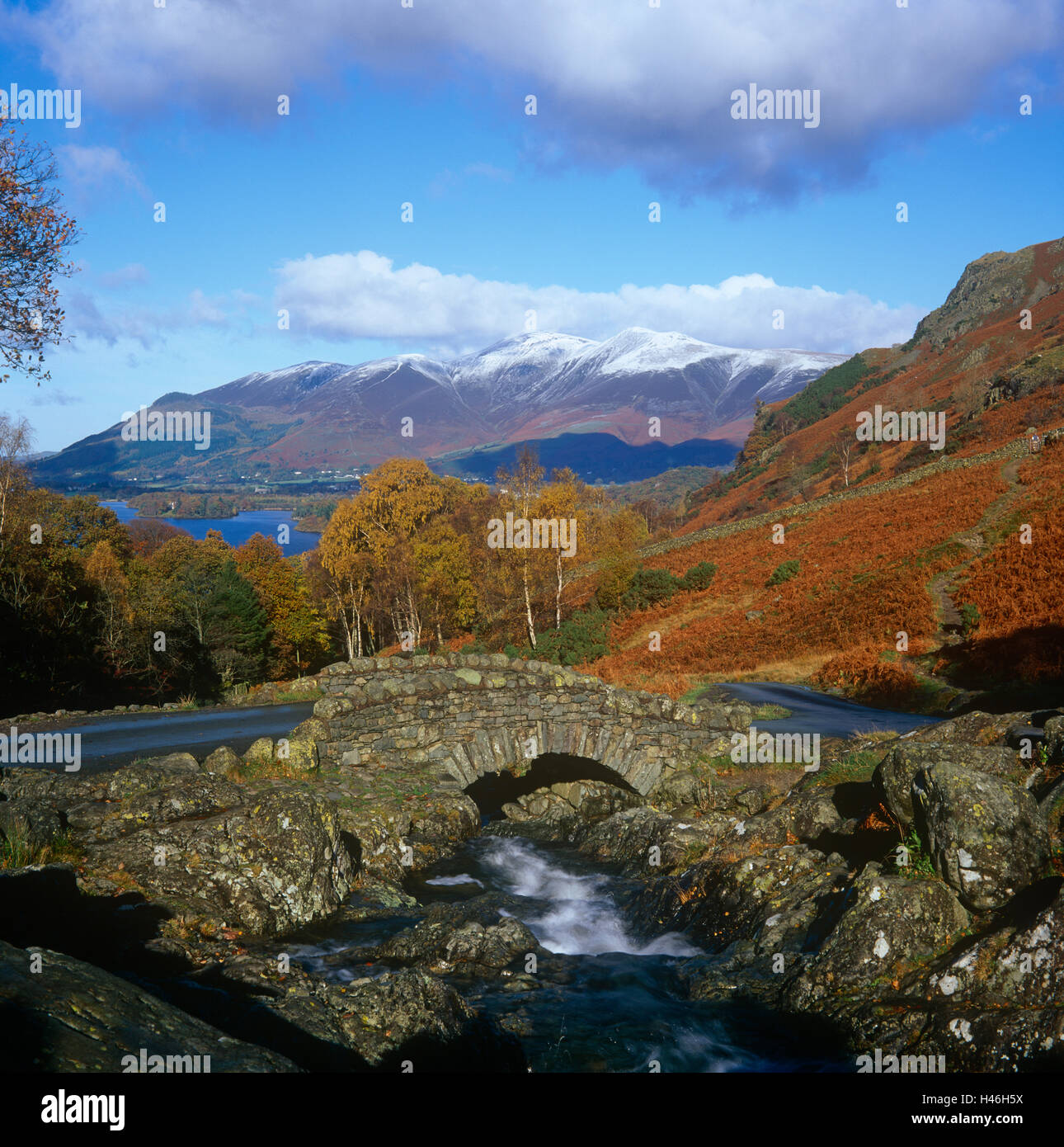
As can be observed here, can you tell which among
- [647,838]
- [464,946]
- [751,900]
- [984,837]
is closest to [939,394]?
[647,838]

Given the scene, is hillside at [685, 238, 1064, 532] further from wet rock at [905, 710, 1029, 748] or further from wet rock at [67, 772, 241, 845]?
wet rock at [67, 772, 241, 845]

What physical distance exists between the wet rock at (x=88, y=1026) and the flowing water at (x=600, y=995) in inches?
143

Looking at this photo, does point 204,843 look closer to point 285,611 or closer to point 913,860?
point 913,860

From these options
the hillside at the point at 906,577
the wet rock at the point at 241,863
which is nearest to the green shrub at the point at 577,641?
the hillside at the point at 906,577

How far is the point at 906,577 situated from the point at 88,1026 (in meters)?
39.0

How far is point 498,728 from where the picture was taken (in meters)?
17.6

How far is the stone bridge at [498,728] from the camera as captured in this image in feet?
56.7

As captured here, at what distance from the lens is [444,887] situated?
1405 cm

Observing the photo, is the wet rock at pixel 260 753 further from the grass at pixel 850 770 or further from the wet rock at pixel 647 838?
the grass at pixel 850 770

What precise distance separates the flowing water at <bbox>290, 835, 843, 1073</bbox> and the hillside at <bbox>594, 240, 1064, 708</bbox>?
17.0 metres

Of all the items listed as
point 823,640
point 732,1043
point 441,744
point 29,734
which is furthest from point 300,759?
point 823,640

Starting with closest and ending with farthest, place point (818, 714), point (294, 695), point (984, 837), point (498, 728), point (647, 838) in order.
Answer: point (984, 837), point (647, 838), point (498, 728), point (818, 714), point (294, 695)

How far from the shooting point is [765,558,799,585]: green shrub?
44.6 meters

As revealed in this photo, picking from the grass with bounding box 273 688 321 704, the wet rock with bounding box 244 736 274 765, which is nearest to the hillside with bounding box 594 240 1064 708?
the grass with bounding box 273 688 321 704
